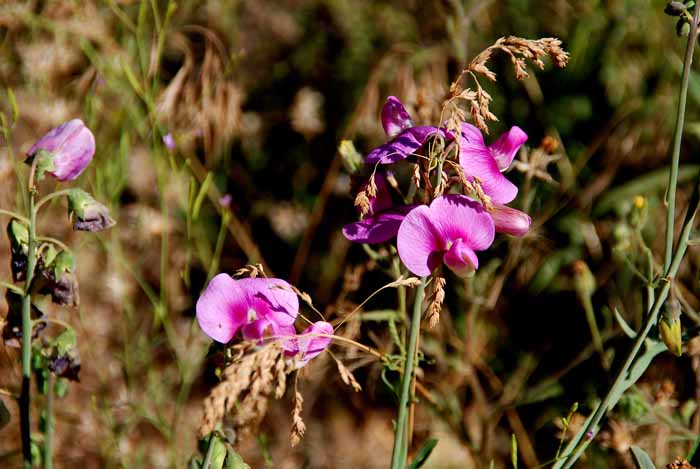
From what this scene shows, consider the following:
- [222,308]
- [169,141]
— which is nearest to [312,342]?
[222,308]

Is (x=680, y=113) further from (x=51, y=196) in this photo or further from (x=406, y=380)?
(x=51, y=196)

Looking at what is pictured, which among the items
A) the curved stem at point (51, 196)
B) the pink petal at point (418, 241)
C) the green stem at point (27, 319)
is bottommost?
the green stem at point (27, 319)

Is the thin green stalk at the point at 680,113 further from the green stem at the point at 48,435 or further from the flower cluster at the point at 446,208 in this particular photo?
the green stem at the point at 48,435

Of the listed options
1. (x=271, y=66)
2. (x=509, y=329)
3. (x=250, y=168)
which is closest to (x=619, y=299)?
(x=509, y=329)

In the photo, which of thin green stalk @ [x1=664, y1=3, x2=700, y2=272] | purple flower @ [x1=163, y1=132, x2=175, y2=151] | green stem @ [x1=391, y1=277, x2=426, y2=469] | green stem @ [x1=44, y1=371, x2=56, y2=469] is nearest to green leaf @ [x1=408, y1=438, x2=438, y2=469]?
green stem @ [x1=391, y1=277, x2=426, y2=469]

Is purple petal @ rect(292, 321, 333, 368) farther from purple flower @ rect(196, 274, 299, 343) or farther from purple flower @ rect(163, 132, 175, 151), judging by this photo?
purple flower @ rect(163, 132, 175, 151)

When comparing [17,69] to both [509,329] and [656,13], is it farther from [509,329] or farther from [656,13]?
[656,13]

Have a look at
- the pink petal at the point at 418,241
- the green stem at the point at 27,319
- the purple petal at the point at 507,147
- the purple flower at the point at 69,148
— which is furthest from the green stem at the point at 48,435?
the purple petal at the point at 507,147
